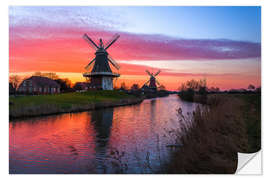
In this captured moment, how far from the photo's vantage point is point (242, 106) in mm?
6770

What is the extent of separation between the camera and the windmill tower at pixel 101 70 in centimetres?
2553

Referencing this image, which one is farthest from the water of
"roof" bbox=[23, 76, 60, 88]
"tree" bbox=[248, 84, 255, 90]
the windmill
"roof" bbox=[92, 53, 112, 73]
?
the windmill

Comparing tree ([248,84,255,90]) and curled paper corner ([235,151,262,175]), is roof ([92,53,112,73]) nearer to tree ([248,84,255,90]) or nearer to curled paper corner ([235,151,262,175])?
tree ([248,84,255,90])

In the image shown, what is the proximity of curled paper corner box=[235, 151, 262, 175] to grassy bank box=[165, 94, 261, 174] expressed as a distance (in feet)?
0.30

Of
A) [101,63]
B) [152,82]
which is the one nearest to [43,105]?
[101,63]

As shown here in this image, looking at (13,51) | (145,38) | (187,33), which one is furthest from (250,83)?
(13,51)

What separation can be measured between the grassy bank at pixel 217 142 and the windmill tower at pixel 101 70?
20.5m

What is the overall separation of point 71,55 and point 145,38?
3585 mm

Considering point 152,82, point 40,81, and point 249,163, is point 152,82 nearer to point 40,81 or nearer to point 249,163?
point 40,81

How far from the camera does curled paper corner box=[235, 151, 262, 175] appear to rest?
4195mm

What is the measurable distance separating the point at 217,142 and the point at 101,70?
72.7 ft

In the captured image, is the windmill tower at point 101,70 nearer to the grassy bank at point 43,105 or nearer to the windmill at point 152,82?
the grassy bank at point 43,105
